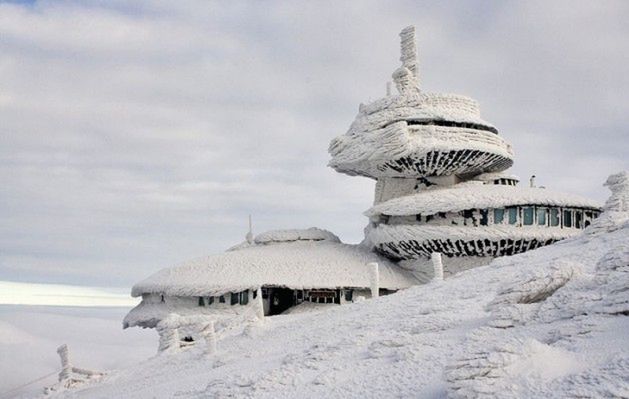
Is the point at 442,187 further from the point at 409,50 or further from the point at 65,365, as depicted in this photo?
the point at 65,365

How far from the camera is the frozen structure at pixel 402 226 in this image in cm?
3909

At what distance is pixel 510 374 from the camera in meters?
11.6

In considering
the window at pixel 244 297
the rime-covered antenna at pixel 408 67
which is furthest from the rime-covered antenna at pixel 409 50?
the window at pixel 244 297

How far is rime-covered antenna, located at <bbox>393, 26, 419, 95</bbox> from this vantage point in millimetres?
46125

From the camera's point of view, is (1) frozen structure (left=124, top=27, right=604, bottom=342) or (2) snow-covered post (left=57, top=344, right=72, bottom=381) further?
(1) frozen structure (left=124, top=27, right=604, bottom=342)

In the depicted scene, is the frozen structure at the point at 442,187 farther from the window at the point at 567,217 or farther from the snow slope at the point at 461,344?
the snow slope at the point at 461,344

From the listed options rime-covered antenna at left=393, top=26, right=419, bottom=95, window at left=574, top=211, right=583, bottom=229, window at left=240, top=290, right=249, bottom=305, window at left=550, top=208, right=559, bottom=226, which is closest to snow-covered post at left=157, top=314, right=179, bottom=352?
window at left=240, top=290, right=249, bottom=305

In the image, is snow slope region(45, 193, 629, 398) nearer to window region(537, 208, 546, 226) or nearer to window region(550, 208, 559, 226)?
window region(537, 208, 546, 226)

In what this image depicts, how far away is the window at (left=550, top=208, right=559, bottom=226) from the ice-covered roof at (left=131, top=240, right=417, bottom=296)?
869 centimetres

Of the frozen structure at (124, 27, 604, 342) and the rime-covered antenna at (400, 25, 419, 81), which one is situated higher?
the rime-covered antenna at (400, 25, 419, 81)

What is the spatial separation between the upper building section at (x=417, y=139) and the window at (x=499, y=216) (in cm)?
465

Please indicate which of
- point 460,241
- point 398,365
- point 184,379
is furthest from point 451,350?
point 460,241

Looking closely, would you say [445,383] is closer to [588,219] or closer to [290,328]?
[290,328]

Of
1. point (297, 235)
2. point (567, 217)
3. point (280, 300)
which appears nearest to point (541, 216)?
point (567, 217)
